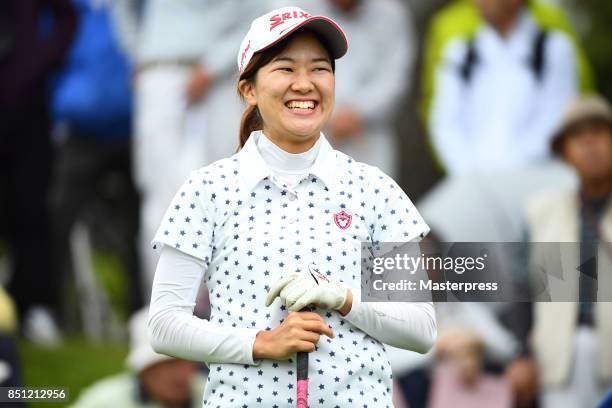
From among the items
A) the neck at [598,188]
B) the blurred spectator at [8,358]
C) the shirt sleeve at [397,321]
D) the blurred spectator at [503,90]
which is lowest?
the shirt sleeve at [397,321]

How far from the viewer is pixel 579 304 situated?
5.98 metres

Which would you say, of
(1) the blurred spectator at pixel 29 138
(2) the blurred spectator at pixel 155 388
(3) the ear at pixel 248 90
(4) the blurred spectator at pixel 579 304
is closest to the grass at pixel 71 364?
(1) the blurred spectator at pixel 29 138

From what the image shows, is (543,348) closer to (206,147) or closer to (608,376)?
(608,376)

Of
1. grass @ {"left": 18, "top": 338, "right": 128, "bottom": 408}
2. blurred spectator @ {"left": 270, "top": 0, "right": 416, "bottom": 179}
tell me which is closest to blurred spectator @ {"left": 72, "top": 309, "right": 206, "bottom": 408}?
grass @ {"left": 18, "top": 338, "right": 128, "bottom": 408}

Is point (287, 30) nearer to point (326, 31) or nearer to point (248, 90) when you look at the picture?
point (326, 31)

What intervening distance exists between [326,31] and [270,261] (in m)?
0.54

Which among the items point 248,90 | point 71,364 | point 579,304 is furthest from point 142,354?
point 248,90

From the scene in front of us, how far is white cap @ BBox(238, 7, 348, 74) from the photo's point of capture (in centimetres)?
328

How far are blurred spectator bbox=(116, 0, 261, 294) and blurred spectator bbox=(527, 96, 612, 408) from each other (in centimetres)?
198

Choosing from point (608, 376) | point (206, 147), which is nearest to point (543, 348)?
point (608, 376)

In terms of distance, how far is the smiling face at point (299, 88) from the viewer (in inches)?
131

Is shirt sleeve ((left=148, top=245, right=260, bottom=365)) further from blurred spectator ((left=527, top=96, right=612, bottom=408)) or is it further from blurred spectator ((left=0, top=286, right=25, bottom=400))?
blurred spectator ((left=527, top=96, right=612, bottom=408))

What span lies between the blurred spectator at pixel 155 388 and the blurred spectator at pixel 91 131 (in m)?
2.06

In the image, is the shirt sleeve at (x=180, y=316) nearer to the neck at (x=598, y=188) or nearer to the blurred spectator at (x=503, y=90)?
the neck at (x=598, y=188)
